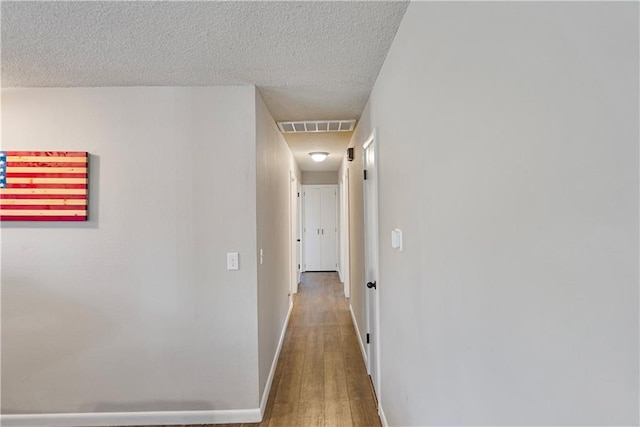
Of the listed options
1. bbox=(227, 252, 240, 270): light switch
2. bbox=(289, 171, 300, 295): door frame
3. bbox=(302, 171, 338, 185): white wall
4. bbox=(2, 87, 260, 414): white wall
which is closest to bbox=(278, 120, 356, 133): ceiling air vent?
bbox=(2, 87, 260, 414): white wall

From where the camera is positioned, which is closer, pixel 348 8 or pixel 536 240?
pixel 536 240

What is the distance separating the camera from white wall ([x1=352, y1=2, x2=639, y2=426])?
42cm

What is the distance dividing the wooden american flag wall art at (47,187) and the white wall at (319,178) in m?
4.67

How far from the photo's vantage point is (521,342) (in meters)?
0.62

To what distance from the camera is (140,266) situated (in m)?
2.00

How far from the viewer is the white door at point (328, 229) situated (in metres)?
6.46

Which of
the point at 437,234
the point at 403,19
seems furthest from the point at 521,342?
the point at 403,19

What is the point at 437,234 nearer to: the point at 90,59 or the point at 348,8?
the point at 348,8

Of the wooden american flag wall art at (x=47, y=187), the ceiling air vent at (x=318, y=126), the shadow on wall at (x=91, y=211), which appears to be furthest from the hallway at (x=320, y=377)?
the ceiling air vent at (x=318, y=126)

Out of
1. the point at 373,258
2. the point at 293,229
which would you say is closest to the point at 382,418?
the point at 373,258

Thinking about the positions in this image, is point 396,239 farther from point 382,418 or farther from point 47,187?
point 47,187

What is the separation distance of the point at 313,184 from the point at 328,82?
4.43m

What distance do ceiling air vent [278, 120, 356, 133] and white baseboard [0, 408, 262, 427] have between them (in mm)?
2432

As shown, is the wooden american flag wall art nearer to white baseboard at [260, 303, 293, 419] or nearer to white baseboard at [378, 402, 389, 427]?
white baseboard at [260, 303, 293, 419]
